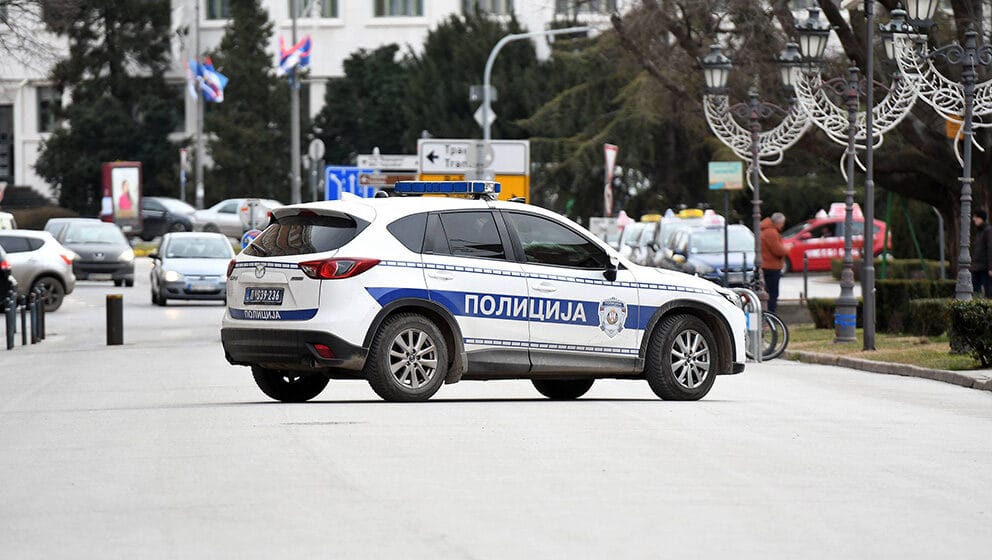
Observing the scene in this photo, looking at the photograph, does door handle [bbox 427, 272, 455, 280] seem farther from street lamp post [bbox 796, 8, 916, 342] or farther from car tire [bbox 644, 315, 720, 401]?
street lamp post [bbox 796, 8, 916, 342]

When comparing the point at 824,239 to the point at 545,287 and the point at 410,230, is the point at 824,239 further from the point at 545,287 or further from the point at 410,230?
the point at 410,230

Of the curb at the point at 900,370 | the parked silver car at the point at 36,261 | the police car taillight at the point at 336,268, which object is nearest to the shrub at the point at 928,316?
the curb at the point at 900,370

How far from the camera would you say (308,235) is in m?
15.4

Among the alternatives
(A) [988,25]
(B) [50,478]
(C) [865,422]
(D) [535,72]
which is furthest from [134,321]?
(D) [535,72]

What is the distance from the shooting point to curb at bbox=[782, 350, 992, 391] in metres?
19.8

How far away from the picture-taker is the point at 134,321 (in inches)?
1379

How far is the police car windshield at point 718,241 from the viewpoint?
4141 centimetres

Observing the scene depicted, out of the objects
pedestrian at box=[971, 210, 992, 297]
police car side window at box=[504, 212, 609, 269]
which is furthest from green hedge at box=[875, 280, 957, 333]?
police car side window at box=[504, 212, 609, 269]

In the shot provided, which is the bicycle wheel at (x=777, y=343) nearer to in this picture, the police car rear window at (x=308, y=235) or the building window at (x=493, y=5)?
the police car rear window at (x=308, y=235)

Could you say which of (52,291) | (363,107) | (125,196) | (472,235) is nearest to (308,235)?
(472,235)

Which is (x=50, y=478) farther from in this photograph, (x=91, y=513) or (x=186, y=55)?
(x=186, y=55)

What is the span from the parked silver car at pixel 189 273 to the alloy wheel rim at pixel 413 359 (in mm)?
24113

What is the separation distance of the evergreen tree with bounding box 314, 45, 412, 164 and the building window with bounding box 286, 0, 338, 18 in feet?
12.5

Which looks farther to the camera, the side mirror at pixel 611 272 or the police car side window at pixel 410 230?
the side mirror at pixel 611 272
